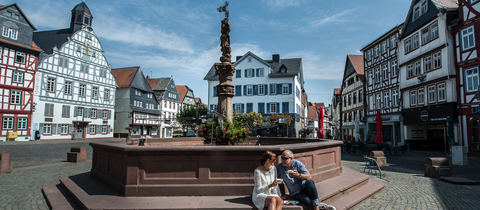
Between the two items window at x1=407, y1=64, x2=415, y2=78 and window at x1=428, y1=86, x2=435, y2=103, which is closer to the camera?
window at x1=428, y1=86, x2=435, y2=103

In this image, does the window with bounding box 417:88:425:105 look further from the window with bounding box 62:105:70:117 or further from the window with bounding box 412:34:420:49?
the window with bounding box 62:105:70:117

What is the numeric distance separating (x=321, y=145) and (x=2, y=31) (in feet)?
114

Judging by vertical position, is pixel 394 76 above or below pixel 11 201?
above

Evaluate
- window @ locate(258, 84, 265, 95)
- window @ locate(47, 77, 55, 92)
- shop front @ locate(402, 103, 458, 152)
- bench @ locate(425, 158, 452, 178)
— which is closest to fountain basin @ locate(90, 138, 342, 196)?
bench @ locate(425, 158, 452, 178)

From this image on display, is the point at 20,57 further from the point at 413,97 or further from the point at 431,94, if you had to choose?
the point at 431,94

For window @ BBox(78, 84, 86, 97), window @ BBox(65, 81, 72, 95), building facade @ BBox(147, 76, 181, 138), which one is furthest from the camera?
building facade @ BBox(147, 76, 181, 138)

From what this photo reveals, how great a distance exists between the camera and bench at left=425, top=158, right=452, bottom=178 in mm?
9461

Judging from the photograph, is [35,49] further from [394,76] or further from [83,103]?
[394,76]

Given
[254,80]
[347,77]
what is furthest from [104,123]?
[347,77]

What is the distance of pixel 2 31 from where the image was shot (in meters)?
28.1

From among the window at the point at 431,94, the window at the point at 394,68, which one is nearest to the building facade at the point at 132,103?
the window at the point at 394,68

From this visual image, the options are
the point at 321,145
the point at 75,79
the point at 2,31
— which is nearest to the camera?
the point at 321,145

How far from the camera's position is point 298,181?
5078 mm

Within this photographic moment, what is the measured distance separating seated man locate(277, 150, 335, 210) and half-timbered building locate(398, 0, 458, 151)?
2109 cm
